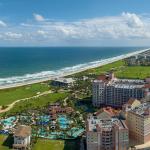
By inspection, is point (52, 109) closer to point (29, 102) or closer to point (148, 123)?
point (29, 102)

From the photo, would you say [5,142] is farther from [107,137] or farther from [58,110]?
[58,110]

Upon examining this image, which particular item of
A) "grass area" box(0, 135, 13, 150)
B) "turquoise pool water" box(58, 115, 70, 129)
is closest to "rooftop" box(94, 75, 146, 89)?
"turquoise pool water" box(58, 115, 70, 129)

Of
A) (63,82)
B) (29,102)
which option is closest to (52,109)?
(29,102)

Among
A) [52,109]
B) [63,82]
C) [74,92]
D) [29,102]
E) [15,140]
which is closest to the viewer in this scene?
[15,140]

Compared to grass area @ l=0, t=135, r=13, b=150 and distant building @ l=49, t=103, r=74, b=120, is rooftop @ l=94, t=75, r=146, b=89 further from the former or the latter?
grass area @ l=0, t=135, r=13, b=150

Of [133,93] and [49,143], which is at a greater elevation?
[133,93]

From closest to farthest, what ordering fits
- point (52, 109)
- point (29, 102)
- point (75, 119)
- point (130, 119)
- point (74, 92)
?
point (130, 119)
point (75, 119)
point (52, 109)
point (29, 102)
point (74, 92)
